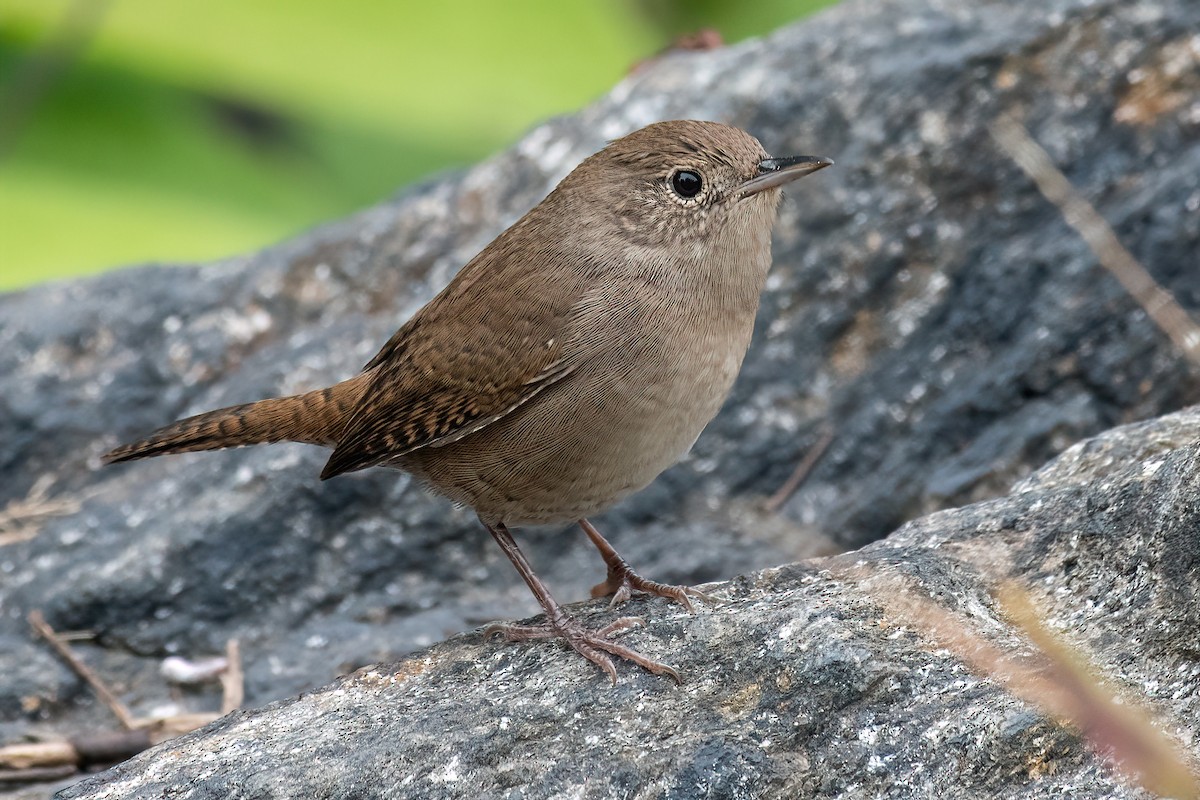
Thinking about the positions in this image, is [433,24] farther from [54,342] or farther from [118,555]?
[118,555]

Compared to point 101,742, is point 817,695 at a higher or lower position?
lower

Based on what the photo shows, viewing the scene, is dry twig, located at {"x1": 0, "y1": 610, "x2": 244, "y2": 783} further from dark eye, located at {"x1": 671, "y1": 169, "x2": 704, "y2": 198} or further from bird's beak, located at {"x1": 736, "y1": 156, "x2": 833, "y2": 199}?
bird's beak, located at {"x1": 736, "y1": 156, "x2": 833, "y2": 199}

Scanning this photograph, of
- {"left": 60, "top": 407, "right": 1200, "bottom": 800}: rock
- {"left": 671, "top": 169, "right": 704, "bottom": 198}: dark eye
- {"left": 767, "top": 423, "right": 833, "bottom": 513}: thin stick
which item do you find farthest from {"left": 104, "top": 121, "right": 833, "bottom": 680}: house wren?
{"left": 767, "top": 423, "right": 833, "bottom": 513}: thin stick

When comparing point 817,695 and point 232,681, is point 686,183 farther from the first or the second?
point 232,681

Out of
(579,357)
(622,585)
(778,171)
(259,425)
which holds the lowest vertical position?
(622,585)

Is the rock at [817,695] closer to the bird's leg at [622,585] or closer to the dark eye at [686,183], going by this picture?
the bird's leg at [622,585]

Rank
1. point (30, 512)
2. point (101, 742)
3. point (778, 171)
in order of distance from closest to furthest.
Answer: point (778, 171) → point (101, 742) → point (30, 512)

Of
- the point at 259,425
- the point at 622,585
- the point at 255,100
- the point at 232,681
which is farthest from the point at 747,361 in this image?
the point at 255,100

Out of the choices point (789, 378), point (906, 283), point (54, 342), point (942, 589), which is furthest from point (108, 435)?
point (942, 589)
